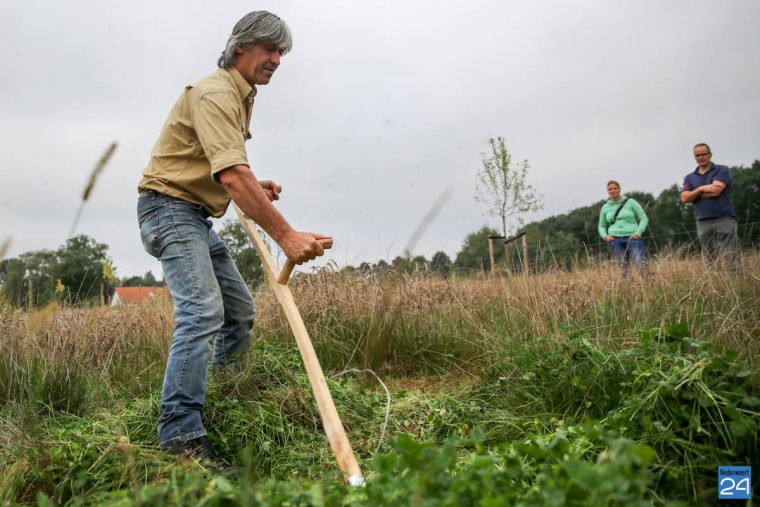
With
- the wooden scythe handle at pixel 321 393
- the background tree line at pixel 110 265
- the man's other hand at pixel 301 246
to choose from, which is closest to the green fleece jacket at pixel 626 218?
the background tree line at pixel 110 265

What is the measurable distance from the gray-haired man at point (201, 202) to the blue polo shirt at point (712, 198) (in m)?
6.12

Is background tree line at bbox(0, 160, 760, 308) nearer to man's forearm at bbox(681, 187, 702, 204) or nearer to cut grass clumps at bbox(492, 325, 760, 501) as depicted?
man's forearm at bbox(681, 187, 702, 204)

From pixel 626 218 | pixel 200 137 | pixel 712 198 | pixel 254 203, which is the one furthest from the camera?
pixel 626 218

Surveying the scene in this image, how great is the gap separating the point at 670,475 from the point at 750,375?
1.60 feet

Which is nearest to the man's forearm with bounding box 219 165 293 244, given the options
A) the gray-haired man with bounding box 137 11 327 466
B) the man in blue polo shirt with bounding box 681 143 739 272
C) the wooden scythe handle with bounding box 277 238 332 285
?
the gray-haired man with bounding box 137 11 327 466

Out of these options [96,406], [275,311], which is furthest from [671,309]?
[96,406]

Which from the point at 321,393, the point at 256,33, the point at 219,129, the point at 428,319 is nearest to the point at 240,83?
the point at 256,33

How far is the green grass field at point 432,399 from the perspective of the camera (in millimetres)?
1714

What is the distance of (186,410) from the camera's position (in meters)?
2.84

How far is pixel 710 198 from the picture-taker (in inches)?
290

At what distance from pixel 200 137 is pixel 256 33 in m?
0.65

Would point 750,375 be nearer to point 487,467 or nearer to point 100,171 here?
point 487,467

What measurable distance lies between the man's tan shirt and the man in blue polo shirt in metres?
6.07

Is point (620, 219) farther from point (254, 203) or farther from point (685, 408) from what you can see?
point (254, 203)
